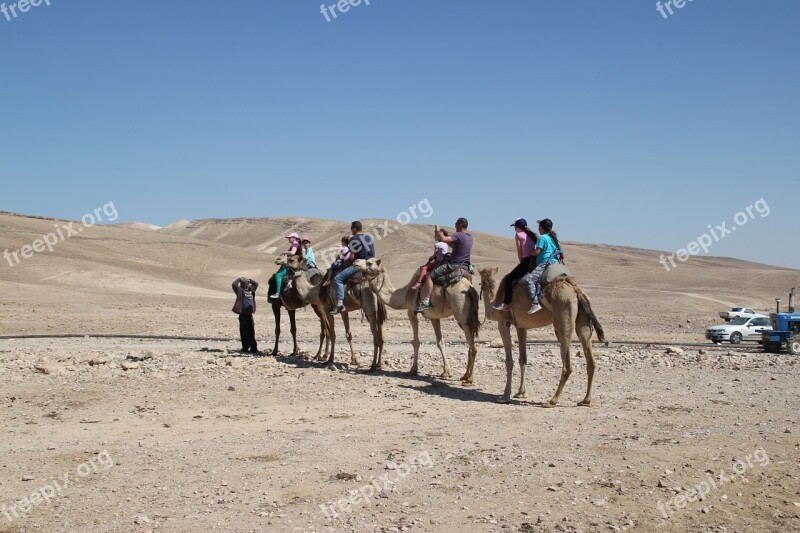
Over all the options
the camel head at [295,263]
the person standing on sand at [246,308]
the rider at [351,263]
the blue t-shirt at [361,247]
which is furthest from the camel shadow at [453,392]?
the person standing on sand at [246,308]

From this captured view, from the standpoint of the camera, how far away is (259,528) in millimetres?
7156

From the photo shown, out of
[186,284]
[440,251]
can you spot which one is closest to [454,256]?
[440,251]

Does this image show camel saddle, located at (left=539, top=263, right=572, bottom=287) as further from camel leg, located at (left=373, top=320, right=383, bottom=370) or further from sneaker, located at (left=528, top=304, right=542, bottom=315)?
camel leg, located at (left=373, top=320, right=383, bottom=370)

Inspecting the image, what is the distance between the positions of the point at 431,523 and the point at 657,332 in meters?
33.8

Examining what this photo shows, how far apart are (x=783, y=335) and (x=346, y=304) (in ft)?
57.6

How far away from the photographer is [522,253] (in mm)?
13453

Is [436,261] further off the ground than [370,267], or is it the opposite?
[436,261]

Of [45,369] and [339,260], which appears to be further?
[339,260]

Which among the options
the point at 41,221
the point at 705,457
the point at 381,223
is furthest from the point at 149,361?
the point at 381,223

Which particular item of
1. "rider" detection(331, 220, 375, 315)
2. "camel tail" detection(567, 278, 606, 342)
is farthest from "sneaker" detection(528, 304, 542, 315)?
"rider" detection(331, 220, 375, 315)

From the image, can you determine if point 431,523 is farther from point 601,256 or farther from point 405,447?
point 601,256

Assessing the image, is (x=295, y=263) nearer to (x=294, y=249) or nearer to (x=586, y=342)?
(x=294, y=249)

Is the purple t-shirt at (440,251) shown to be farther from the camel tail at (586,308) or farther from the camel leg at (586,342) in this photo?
the camel leg at (586,342)

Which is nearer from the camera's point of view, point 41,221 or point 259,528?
point 259,528
